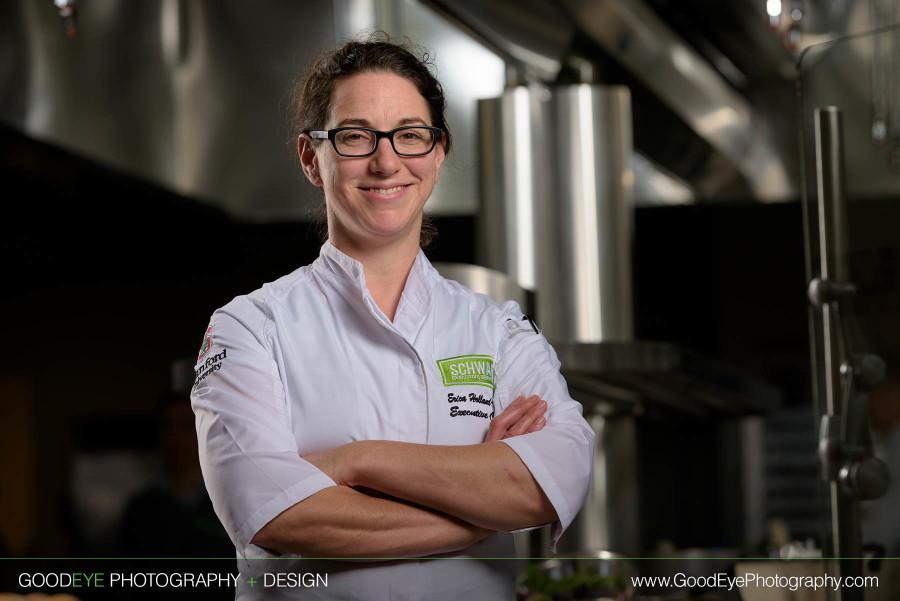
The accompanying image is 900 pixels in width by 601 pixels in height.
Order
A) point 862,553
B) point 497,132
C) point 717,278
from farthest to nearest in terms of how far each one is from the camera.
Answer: point 717,278, point 497,132, point 862,553

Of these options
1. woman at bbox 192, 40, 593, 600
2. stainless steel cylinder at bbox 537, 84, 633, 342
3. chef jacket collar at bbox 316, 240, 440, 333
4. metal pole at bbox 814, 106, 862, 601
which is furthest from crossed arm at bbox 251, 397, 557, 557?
stainless steel cylinder at bbox 537, 84, 633, 342

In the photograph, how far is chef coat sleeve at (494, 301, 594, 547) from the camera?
891mm

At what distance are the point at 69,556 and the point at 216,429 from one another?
192cm

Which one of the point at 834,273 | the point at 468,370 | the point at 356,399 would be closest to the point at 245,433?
the point at 356,399

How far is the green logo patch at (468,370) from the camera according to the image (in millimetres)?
952

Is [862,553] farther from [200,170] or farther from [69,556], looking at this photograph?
[69,556]

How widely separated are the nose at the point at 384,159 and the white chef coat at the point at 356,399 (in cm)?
9

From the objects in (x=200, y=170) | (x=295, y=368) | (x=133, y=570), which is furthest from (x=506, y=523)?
(x=200, y=170)

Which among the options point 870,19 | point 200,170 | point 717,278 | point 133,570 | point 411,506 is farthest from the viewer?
point 717,278

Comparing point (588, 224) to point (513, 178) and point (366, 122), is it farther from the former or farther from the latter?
point (366, 122)

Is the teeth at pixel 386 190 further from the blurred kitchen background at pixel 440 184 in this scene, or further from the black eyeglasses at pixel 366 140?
the blurred kitchen background at pixel 440 184

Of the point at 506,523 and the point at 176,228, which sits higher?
the point at 176,228

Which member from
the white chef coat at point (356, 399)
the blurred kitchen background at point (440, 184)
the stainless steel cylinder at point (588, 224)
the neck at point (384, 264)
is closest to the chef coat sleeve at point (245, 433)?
the white chef coat at point (356, 399)

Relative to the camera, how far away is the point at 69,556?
8.40ft
